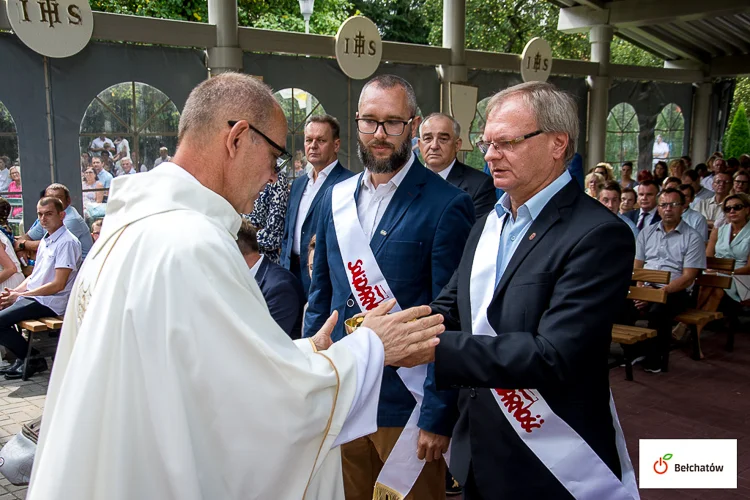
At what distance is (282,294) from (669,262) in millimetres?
4452

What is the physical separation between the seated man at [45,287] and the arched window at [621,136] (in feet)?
42.2

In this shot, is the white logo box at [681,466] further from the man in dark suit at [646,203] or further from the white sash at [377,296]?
the man in dark suit at [646,203]

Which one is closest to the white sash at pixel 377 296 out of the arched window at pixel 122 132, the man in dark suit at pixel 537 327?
the man in dark suit at pixel 537 327

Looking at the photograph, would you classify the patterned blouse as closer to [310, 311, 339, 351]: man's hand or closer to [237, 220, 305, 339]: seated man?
[237, 220, 305, 339]: seated man

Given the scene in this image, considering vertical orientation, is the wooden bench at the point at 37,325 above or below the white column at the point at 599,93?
below

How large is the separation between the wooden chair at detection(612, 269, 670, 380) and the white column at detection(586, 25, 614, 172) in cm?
959

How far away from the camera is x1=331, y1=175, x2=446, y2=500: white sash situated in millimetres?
2662

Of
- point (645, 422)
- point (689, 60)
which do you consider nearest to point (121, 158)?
point (645, 422)

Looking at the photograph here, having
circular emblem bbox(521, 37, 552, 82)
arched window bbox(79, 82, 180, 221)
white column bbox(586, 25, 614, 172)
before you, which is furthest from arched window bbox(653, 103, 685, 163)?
arched window bbox(79, 82, 180, 221)

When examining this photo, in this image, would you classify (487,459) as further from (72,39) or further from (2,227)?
(72,39)

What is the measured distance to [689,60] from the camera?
18453 mm

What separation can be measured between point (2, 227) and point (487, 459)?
6.37 m

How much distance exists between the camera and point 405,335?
2.14 metres

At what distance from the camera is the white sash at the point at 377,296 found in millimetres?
2662
